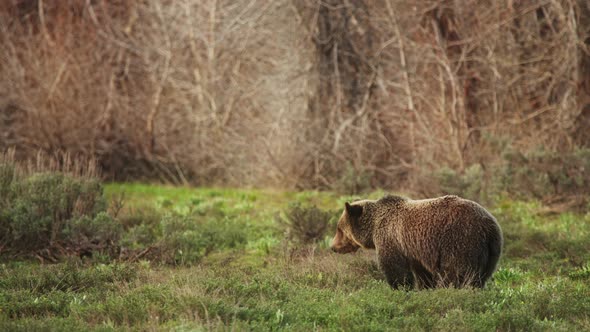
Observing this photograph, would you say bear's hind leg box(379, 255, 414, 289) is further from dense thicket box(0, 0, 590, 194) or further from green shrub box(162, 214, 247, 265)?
dense thicket box(0, 0, 590, 194)

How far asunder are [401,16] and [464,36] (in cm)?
169

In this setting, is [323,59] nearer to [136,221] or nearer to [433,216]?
[136,221]

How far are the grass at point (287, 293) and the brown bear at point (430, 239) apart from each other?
0.26 meters

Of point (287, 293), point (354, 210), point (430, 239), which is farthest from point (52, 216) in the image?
point (430, 239)

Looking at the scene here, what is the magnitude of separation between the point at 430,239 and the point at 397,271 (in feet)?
2.01

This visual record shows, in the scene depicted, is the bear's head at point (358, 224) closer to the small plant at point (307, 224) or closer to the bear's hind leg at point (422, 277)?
the bear's hind leg at point (422, 277)

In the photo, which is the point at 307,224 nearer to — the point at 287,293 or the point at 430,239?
the point at 287,293

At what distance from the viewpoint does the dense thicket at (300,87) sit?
17781 millimetres

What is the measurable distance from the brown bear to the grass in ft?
0.87

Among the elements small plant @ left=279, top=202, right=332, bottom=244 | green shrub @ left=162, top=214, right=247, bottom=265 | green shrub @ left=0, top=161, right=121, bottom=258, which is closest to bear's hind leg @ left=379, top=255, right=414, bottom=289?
green shrub @ left=162, top=214, right=247, bottom=265

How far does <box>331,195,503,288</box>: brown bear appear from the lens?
7.70 metres

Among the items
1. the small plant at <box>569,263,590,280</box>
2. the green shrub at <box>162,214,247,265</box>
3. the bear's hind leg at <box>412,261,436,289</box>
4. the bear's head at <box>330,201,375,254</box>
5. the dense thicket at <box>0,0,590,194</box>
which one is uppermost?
the dense thicket at <box>0,0,590,194</box>

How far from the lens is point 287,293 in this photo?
7.92 m

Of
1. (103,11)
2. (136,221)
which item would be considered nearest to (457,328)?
(136,221)
